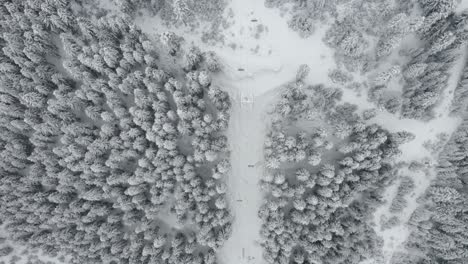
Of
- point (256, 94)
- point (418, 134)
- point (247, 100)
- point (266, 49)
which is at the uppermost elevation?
point (266, 49)

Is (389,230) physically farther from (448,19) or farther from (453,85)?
(448,19)

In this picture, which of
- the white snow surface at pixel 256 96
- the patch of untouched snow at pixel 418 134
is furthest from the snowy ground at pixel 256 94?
the patch of untouched snow at pixel 418 134

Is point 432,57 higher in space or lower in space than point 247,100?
higher

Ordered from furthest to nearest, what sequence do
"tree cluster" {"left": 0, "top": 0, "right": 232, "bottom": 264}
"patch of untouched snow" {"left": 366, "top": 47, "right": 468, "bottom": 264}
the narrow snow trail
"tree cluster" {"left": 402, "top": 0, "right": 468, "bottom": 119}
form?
the narrow snow trail < "patch of untouched snow" {"left": 366, "top": 47, "right": 468, "bottom": 264} < "tree cluster" {"left": 402, "top": 0, "right": 468, "bottom": 119} < "tree cluster" {"left": 0, "top": 0, "right": 232, "bottom": 264}

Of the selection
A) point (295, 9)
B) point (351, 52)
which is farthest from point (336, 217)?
point (295, 9)

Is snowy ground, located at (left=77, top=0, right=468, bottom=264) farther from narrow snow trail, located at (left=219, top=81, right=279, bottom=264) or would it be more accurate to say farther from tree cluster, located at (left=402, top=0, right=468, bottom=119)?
tree cluster, located at (left=402, top=0, right=468, bottom=119)

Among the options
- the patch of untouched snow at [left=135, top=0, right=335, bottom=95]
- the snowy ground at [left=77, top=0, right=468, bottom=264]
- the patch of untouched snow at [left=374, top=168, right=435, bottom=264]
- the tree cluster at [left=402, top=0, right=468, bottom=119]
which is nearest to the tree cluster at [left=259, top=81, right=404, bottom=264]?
the snowy ground at [left=77, top=0, right=468, bottom=264]

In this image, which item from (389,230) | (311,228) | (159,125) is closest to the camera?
(159,125)

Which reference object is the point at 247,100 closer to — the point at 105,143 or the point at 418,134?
the point at 105,143

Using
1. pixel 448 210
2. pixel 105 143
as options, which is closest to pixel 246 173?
pixel 105 143
